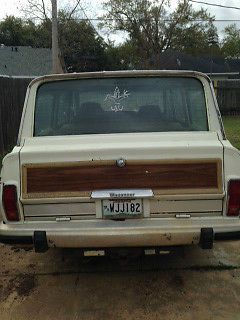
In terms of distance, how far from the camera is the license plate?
3.55 meters

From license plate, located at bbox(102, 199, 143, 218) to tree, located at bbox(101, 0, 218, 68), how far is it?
44.5 meters

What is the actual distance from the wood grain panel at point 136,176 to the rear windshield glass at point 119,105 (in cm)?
72

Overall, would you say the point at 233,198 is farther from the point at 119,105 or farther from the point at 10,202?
the point at 10,202

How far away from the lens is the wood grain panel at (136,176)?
350 centimetres

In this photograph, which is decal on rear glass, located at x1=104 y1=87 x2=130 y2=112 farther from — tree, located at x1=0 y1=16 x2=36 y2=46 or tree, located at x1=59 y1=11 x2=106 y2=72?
tree, located at x1=0 y1=16 x2=36 y2=46

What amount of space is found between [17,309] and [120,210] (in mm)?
1182

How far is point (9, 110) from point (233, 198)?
8.43 meters

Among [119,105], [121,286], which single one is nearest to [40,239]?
[121,286]

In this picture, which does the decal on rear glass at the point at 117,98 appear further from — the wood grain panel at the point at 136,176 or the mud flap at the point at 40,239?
the mud flap at the point at 40,239

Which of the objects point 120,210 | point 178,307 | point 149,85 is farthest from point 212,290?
point 149,85

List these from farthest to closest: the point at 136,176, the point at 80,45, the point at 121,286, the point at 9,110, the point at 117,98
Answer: the point at 80,45, the point at 9,110, the point at 117,98, the point at 121,286, the point at 136,176

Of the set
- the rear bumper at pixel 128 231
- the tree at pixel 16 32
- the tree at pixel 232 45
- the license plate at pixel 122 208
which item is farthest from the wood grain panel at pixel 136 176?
the tree at pixel 232 45

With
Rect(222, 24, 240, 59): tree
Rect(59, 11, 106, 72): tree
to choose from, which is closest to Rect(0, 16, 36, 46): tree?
Rect(59, 11, 106, 72): tree

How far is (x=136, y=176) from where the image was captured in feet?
11.5
